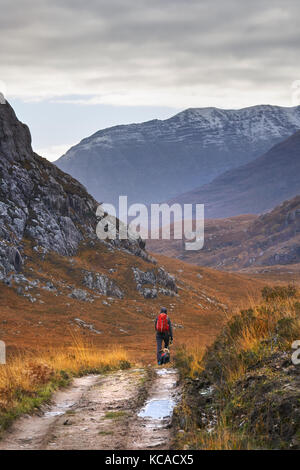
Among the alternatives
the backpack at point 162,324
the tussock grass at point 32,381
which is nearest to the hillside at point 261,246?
the backpack at point 162,324

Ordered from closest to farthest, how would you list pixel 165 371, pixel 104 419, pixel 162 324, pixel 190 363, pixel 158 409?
pixel 104 419 → pixel 158 409 → pixel 190 363 → pixel 165 371 → pixel 162 324

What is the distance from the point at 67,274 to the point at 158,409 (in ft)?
120

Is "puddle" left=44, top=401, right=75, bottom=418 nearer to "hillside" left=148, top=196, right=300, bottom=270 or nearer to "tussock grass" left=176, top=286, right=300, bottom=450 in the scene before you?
"tussock grass" left=176, top=286, right=300, bottom=450

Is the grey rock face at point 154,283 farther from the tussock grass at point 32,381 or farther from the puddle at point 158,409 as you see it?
the puddle at point 158,409

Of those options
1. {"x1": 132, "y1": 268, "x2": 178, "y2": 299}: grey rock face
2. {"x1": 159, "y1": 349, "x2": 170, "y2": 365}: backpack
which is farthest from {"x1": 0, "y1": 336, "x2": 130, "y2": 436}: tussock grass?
{"x1": 132, "y1": 268, "x2": 178, "y2": 299}: grey rock face

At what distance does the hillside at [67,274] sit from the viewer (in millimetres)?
37188

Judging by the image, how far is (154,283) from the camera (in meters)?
51.3

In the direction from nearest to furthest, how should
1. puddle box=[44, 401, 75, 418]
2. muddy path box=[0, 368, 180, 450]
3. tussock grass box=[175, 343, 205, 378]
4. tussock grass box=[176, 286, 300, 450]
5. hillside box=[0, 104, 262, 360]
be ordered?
tussock grass box=[176, 286, 300, 450]
muddy path box=[0, 368, 180, 450]
puddle box=[44, 401, 75, 418]
tussock grass box=[175, 343, 205, 378]
hillside box=[0, 104, 262, 360]

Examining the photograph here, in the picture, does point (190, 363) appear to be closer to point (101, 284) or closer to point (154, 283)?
point (101, 284)

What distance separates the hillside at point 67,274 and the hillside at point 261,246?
102 meters

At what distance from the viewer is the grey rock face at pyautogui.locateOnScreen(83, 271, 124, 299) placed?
4597 centimetres

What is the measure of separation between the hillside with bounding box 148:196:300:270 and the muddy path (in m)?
142

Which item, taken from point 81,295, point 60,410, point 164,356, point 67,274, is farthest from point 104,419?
point 67,274
